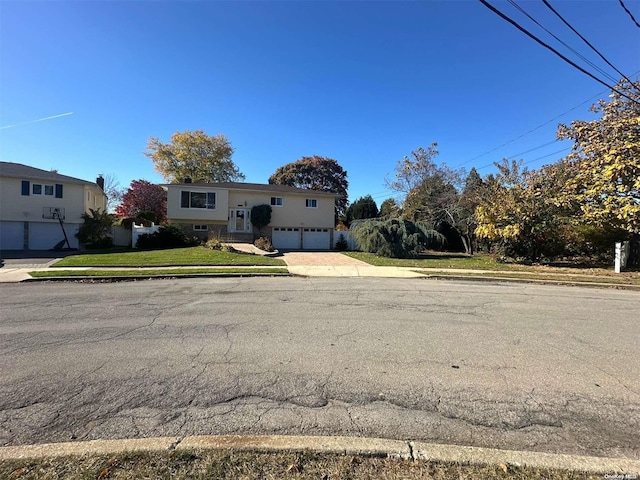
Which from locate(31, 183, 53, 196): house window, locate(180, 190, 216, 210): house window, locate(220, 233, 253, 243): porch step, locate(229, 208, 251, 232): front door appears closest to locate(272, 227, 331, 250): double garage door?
locate(220, 233, 253, 243): porch step

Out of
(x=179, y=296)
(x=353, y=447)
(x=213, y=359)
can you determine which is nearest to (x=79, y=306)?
(x=179, y=296)

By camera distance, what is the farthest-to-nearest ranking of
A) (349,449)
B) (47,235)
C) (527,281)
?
(47,235), (527,281), (349,449)

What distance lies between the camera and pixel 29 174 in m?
25.0

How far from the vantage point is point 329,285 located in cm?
1141

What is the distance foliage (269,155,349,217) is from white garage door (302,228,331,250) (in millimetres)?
20259

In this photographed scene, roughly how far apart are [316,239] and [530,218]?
660 inches

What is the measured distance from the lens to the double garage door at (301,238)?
100 ft

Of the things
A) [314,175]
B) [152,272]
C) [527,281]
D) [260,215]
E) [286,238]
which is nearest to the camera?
[152,272]

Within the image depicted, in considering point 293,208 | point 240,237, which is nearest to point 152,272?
point 240,237

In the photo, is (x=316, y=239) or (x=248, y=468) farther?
(x=316, y=239)

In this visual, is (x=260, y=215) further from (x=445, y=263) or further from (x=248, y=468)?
(x=248, y=468)

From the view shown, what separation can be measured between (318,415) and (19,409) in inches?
112

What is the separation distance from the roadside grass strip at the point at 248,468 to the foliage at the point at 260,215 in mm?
27022

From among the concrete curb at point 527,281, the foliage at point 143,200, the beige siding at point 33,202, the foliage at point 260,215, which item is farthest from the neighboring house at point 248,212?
the concrete curb at point 527,281
